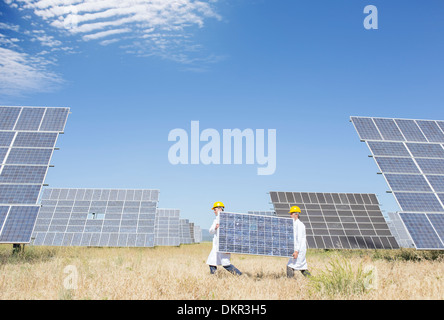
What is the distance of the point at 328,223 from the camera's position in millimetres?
21328

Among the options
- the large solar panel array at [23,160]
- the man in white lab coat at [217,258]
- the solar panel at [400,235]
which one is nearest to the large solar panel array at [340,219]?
the solar panel at [400,235]

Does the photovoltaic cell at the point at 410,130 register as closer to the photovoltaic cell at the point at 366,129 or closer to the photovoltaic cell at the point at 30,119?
the photovoltaic cell at the point at 366,129

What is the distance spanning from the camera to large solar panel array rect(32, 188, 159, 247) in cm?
2217

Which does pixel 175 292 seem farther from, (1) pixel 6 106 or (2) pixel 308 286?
(1) pixel 6 106

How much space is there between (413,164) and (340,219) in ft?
26.6

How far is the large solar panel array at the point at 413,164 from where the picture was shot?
496 inches

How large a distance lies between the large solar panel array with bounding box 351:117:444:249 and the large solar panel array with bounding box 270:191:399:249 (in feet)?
23.7

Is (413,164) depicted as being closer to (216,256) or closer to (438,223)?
(438,223)

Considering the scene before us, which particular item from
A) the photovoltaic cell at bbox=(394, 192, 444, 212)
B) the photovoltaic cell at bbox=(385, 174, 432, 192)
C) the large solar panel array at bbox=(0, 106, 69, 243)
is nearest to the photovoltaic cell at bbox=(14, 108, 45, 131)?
the large solar panel array at bbox=(0, 106, 69, 243)

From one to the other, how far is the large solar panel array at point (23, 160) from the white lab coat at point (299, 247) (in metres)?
8.81

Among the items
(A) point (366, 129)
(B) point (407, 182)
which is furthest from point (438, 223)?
(A) point (366, 129)

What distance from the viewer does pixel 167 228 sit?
1369 inches
